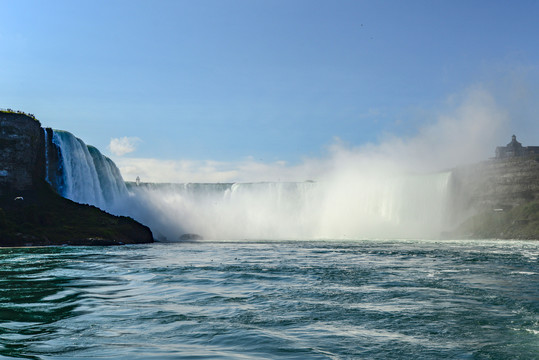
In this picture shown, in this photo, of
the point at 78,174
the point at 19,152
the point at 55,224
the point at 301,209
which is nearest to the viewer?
the point at 55,224

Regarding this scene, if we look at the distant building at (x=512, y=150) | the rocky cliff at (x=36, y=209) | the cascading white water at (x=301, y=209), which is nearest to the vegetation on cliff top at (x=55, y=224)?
the rocky cliff at (x=36, y=209)

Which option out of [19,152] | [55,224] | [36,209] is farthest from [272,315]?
[19,152]

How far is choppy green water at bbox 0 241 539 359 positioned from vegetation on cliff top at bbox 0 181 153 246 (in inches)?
1269

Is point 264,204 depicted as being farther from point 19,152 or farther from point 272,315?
point 272,315

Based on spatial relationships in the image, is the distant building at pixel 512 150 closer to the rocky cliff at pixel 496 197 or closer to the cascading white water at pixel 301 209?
the rocky cliff at pixel 496 197

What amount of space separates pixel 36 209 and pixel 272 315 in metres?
52.7

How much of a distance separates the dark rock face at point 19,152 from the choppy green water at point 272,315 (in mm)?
44666

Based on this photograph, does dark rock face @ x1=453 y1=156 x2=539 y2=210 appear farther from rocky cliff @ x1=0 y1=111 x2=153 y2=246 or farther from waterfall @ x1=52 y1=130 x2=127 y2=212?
waterfall @ x1=52 y1=130 x2=127 y2=212

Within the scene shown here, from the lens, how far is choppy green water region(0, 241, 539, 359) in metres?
8.73

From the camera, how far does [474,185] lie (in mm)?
88000

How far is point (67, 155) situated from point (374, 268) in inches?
2143

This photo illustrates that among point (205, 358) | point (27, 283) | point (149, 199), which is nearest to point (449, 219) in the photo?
point (149, 199)

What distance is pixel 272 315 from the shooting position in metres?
12.1

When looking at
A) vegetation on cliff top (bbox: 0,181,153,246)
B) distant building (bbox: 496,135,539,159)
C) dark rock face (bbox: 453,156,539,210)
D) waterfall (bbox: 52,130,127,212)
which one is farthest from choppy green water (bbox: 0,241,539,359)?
distant building (bbox: 496,135,539,159)
